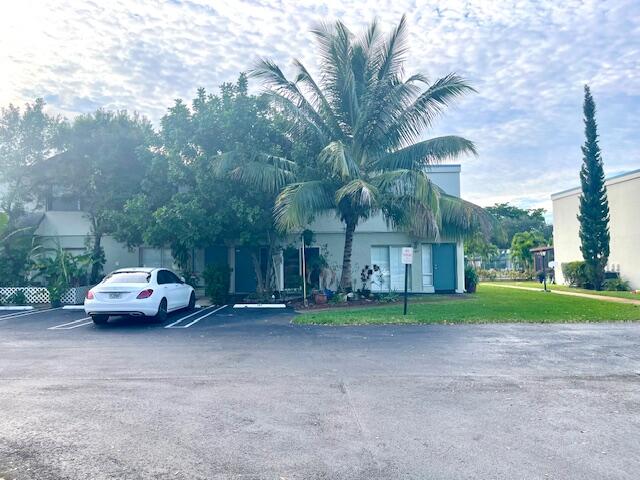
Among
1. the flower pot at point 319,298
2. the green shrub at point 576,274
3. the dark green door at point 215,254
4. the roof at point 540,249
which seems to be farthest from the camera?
the roof at point 540,249

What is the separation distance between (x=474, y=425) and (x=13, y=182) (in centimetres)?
2204

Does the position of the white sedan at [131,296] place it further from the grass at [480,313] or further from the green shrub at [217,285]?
the green shrub at [217,285]

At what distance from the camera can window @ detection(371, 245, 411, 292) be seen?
68.6ft

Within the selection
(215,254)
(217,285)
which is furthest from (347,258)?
(215,254)

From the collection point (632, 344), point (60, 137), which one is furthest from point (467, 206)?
point (60, 137)

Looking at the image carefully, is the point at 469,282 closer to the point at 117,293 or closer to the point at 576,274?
the point at 576,274

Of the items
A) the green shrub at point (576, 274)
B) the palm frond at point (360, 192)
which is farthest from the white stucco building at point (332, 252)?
the green shrub at point (576, 274)

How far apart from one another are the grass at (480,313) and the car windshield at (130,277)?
13.7 ft

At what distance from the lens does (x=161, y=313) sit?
503 inches

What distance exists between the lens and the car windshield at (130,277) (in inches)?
486

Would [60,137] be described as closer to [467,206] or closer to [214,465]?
[467,206]

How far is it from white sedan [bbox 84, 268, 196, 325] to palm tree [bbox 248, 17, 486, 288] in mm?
4530

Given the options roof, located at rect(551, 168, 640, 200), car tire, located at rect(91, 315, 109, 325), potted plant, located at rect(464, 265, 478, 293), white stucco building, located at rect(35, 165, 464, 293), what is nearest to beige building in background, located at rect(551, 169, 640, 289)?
roof, located at rect(551, 168, 640, 200)

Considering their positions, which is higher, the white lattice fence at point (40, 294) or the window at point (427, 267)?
the window at point (427, 267)
